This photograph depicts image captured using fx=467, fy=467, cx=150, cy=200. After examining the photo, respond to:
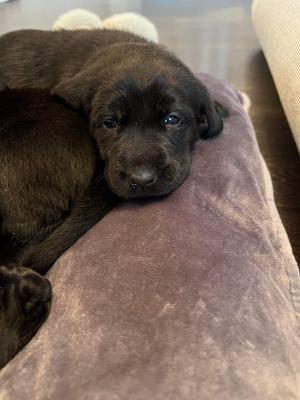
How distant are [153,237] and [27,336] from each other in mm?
358

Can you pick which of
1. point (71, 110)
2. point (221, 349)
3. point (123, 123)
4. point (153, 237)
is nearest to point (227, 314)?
point (221, 349)

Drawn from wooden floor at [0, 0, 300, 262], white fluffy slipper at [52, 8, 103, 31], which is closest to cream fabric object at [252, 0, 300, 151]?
wooden floor at [0, 0, 300, 262]

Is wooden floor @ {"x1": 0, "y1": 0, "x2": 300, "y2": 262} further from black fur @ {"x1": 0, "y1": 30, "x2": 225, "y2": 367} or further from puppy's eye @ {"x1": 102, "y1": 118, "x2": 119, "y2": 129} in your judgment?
puppy's eye @ {"x1": 102, "y1": 118, "x2": 119, "y2": 129}

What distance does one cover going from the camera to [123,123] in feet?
4.20

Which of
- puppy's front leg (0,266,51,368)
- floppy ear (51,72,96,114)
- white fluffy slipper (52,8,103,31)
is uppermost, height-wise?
floppy ear (51,72,96,114)

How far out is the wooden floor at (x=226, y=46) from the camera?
1.89 m

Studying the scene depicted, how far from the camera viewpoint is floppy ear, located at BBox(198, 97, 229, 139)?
142 centimetres

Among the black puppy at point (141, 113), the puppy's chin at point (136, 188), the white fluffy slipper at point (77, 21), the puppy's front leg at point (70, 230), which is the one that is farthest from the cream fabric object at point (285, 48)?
the white fluffy slipper at point (77, 21)

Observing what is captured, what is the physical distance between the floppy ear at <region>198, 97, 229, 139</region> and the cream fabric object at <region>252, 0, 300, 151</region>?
32 cm

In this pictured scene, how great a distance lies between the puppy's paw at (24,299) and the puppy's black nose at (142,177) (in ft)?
1.05

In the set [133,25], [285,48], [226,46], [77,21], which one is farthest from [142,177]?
[226,46]

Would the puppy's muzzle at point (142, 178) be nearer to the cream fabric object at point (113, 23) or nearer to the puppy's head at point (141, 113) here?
the puppy's head at point (141, 113)

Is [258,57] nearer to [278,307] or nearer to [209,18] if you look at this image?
[209,18]

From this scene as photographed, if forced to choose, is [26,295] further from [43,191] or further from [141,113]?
[141,113]
